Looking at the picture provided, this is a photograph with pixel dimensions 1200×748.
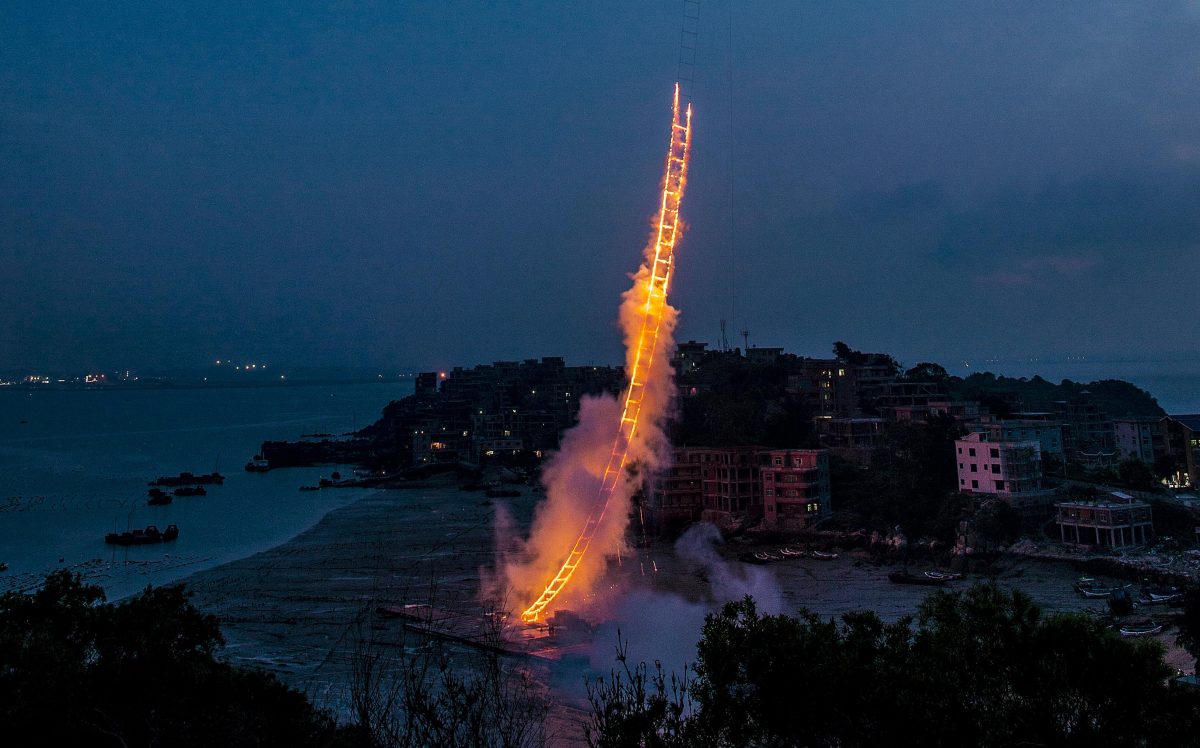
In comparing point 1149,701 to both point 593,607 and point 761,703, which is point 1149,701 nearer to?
point 761,703

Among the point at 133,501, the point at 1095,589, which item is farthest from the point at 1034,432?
the point at 133,501

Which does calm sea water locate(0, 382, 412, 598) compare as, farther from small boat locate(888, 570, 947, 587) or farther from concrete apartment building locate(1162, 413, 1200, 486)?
concrete apartment building locate(1162, 413, 1200, 486)

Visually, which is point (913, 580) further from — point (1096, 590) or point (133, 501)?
point (133, 501)

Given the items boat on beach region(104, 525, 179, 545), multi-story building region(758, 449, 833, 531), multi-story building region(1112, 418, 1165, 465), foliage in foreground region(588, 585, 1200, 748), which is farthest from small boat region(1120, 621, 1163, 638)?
boat on beach region(104, 525, 179, 545)

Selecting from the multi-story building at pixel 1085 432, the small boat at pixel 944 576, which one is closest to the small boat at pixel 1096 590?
the small boat at pixel 944 576

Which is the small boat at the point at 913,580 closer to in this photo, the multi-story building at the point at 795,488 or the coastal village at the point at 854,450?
the coastal village at the point at 854,450

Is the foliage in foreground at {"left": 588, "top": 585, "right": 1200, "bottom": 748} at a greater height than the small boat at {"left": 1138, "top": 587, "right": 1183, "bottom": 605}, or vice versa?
the foliage in foreground at {"left": 588, "top": 585, "right": 1200, "bottom": 748}
